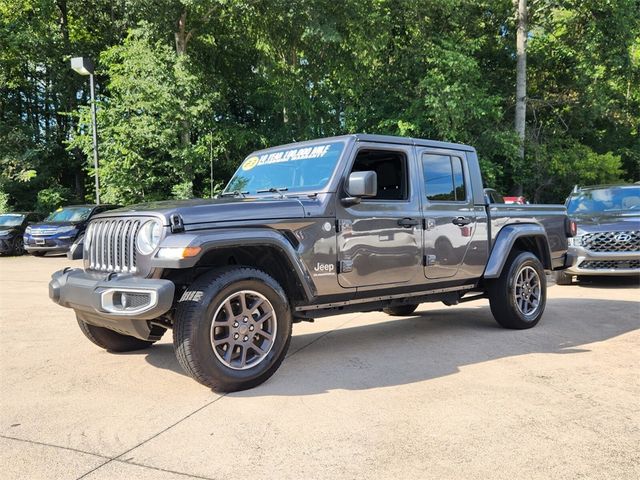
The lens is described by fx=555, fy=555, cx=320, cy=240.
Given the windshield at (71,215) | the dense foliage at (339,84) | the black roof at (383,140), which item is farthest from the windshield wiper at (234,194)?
the dense foliage at (339,84)

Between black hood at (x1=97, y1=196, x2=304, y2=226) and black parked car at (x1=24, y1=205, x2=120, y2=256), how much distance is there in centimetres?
1393

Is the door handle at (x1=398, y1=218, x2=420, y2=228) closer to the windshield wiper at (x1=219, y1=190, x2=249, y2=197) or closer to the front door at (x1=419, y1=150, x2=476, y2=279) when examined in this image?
the front door at (x1=419, y1=150, x2=476, y2=279)

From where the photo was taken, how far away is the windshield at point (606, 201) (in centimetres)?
1077

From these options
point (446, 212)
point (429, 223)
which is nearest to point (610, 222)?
point (446, 212)

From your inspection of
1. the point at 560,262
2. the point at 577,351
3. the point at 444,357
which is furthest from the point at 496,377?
the point at 560,262

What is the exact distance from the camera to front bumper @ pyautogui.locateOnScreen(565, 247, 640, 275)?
9.55 m

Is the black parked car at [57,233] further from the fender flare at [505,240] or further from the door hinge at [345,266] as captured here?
the door hinge at [345,266]

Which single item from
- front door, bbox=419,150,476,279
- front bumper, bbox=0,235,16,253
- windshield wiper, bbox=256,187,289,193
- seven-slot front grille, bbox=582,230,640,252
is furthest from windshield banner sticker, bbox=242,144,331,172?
front bumper, bbox=0,235,16,253

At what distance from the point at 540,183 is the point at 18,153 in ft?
80.1

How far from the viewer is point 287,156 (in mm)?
5414

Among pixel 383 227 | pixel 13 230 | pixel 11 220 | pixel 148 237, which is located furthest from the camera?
pixel 11 220

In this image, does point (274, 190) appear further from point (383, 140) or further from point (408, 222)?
point (408, 222)

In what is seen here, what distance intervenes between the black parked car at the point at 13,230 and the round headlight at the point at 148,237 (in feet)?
56.4

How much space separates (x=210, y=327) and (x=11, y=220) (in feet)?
61.9
